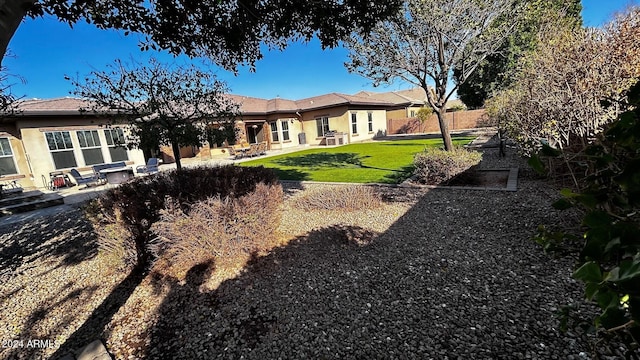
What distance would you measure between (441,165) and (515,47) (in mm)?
13174

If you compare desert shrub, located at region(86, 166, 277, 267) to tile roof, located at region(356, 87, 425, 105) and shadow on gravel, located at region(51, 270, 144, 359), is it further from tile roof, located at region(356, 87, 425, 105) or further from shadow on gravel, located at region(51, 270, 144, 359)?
tile roof, located at region(356, 87, 425, 105)

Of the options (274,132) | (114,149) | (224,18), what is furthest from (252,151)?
Result: (224,18)

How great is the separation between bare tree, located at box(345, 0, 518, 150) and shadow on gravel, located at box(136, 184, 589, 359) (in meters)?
5.38

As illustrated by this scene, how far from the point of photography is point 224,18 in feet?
14.4

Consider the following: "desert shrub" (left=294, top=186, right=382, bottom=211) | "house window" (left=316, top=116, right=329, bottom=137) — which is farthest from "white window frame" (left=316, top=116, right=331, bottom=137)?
"desert shrub" (left=294, top=186, right=382, bottom=211)

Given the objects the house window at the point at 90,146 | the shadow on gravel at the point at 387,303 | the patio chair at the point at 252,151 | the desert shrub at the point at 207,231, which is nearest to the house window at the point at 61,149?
the house window at the point at 90,146

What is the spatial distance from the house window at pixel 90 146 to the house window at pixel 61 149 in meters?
0.48

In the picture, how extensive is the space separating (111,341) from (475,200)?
6528mm

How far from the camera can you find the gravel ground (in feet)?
8.11

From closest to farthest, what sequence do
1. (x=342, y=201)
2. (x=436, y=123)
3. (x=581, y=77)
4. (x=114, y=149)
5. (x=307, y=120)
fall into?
(x=581, y=77) → (x=342, y=201) → (x=114, y=149) → (x=307, y=120) → (x=436, y=123)

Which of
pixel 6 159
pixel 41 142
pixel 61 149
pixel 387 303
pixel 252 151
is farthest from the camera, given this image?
pixel 252 151

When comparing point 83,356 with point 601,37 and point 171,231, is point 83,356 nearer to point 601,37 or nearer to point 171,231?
point 171,231

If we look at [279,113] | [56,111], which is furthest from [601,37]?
[279,113]

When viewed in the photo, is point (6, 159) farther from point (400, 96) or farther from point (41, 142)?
point (400, 96)
